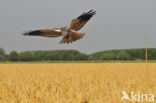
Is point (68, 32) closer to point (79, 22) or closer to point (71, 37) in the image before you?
point (71, 37)

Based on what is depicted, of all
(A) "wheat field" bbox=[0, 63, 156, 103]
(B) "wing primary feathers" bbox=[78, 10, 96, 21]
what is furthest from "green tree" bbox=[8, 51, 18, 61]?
(B) "wing primary feathers" bbox=[78, 10, 96, 21]

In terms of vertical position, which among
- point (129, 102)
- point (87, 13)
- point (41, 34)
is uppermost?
point (87, 13)

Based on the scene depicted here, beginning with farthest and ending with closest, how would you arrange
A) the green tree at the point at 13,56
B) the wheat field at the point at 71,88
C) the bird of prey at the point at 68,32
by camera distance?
the green tree at the point at 13,56 → the wheat field at the point at 71,88 → the bird of prey at the point at 68,32

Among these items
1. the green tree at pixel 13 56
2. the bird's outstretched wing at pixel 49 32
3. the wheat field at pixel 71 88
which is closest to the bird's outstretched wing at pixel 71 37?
the bird's outstretched wing at pixel 49 32

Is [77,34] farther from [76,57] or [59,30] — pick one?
[76,57]

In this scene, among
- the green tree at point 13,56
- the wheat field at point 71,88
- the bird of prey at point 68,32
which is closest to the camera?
the bird of prey at point 68,32

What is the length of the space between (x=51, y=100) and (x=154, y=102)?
1.24 m

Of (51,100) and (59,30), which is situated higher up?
(59,30)

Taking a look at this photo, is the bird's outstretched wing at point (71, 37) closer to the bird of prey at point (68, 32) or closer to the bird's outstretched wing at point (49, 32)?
the bird of prey at point (68, 32)

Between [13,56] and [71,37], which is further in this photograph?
[13,56]

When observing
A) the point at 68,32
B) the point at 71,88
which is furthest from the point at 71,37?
the point at 71,88

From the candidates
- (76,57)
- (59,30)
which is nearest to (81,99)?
(59,30)

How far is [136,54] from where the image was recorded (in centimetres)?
3956

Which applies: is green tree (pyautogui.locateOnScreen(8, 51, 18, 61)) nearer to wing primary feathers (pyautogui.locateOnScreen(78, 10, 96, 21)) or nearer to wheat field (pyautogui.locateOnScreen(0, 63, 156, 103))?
wheat field (pyautogui.locateOnScreen(0, 63, 156, 103))
